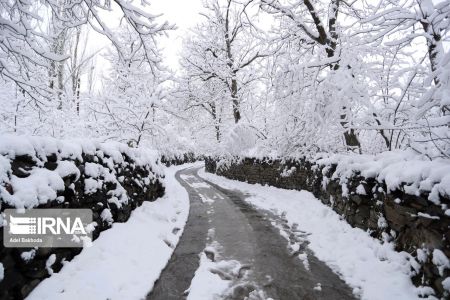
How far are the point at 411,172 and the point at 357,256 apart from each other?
1713 millimetres

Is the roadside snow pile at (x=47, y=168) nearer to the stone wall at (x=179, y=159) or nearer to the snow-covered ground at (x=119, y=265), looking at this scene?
the snow-covered ground at (x=119, y=265)

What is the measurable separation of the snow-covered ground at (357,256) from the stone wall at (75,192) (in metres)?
3.64

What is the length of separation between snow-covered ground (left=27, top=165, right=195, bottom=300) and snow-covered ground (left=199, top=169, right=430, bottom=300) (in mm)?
2494

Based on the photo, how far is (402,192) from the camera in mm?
4301

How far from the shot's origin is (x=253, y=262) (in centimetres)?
493

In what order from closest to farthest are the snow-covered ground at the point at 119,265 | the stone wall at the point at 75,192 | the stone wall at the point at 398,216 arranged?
the stone wall at the point at 75,192 < the stone wall at the point at 398,216 < the snow-covered ground at the point at 119,265

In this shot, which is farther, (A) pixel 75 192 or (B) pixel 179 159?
(B) pixel 179 159

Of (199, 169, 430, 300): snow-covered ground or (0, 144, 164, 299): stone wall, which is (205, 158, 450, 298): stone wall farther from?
(0, 144, 164, 299): stone wall

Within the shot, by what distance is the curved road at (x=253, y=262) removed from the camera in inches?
155

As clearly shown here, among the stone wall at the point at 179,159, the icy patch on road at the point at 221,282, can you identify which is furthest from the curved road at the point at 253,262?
the stone wall at the point at 179,159

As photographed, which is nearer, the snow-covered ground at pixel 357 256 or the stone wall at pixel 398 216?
the stone wall at pixel 398 216

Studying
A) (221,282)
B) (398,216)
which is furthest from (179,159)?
(398,216)

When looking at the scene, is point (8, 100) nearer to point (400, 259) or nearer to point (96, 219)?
point (96, 219)

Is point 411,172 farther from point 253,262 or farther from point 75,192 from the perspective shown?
point 75,192
